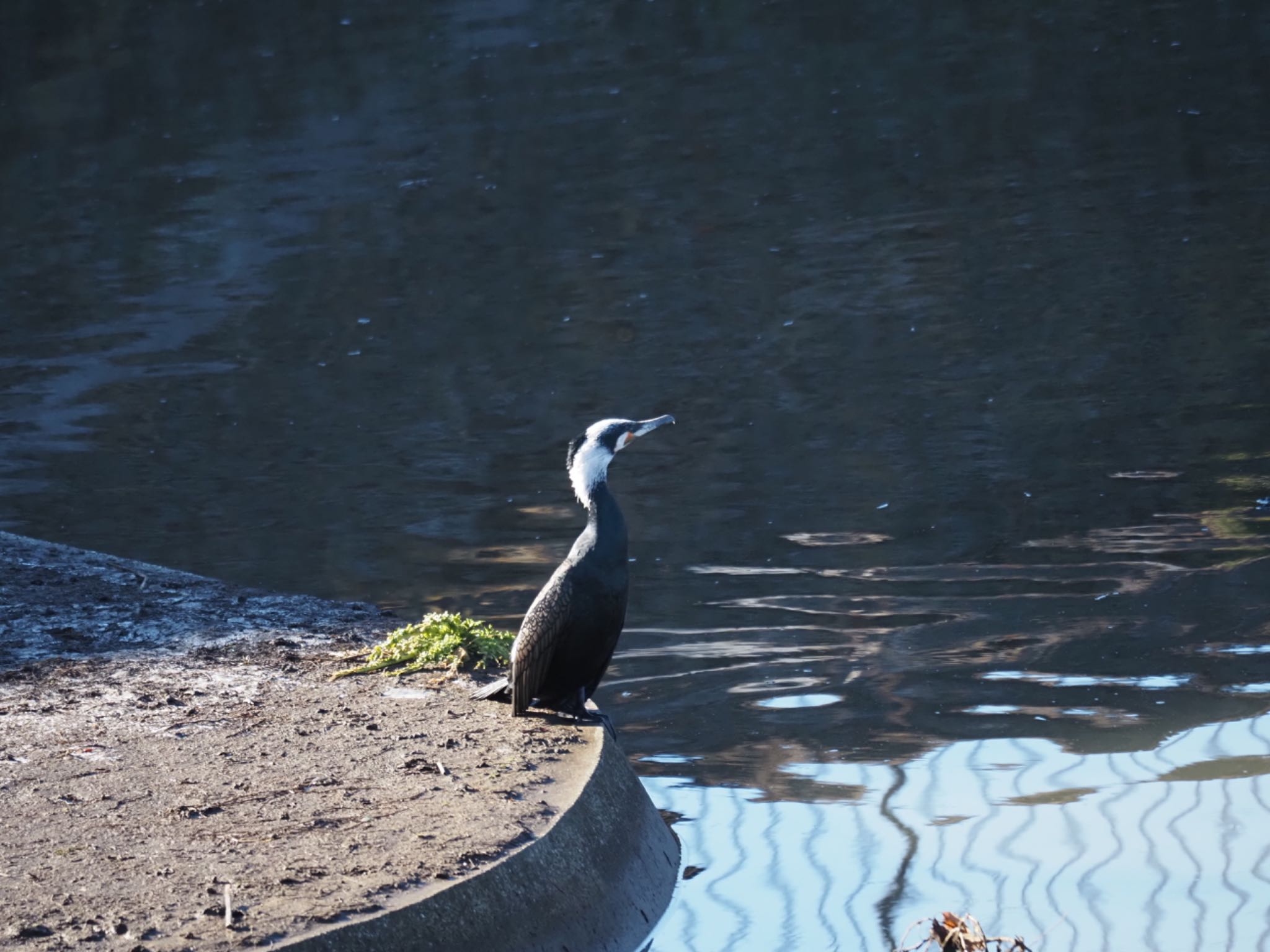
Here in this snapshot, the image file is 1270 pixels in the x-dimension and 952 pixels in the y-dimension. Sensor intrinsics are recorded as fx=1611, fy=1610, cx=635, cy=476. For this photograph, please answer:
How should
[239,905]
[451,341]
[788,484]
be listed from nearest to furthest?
[239,905], [788,484], [451,341]

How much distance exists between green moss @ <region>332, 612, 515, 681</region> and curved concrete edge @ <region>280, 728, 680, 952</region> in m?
0.70

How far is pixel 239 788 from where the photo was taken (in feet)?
13.1

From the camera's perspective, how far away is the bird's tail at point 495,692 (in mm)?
4613

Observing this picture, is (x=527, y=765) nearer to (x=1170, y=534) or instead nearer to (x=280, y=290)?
(x=1170, y=534)

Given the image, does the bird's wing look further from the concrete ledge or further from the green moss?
the green moss

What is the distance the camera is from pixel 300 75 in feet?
61.4

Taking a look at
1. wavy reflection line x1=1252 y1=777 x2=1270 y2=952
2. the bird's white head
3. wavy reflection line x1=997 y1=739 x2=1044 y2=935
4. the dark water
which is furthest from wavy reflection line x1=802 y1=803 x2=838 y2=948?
the bird's white head

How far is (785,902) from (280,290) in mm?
9392

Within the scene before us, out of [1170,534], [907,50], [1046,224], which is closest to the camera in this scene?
[1170,534]

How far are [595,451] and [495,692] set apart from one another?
0.76m

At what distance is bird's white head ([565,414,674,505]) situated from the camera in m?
4.50

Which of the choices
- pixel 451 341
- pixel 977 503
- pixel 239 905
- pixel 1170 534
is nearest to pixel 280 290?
pixel 451 341

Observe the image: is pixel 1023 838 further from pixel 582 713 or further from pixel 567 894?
pixel 567 894

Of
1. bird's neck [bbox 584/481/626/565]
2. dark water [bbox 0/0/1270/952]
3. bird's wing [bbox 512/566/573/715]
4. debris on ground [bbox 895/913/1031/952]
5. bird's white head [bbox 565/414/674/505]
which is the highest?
bird's white head [bbox 565/414/674/505]
